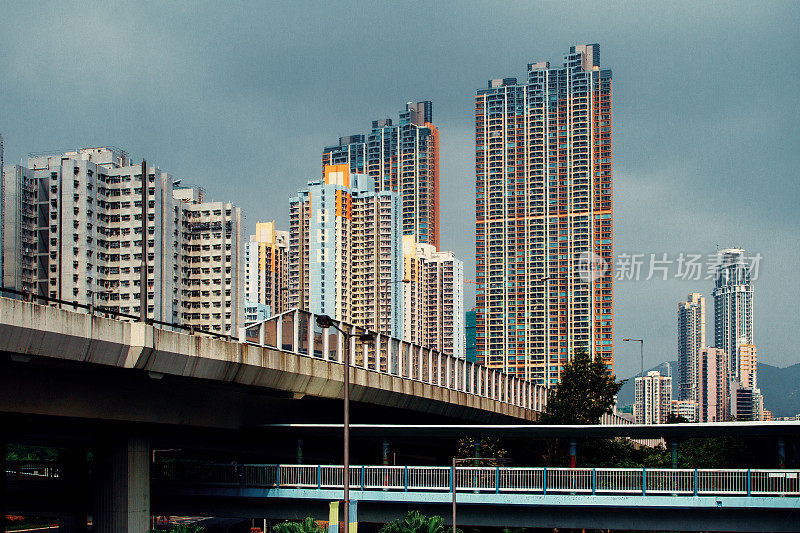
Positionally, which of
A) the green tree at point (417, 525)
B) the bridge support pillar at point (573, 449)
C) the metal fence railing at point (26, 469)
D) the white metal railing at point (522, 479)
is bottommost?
the metal fence railing at point (26, 469)

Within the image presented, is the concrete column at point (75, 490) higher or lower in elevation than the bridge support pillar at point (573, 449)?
lower

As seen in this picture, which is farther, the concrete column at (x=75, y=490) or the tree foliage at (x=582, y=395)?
the tree foliage at (x=582, y=395)

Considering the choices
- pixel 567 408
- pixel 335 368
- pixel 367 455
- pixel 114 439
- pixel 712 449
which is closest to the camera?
pixel 114 439

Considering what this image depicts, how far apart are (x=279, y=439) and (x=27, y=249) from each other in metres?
135

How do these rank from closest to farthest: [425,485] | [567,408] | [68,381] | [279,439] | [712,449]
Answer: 1. [68,381]
2. [425,485]
3. [279,439]
4. [712,449]
5. [567,408]

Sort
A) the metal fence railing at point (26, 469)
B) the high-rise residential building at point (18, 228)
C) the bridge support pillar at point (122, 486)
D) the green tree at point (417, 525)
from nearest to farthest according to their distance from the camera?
1. the green tree at point (417, 525)
2. the bridge support pillar at point (122, 486)
3. the metal fence railing at point (26, 469)
4. the high-rise residential building at point (18, 228)

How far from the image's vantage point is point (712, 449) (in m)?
65.2

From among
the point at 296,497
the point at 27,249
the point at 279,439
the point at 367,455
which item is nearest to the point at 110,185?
the point at 27,249

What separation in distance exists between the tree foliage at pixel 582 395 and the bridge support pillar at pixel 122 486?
45439 mm

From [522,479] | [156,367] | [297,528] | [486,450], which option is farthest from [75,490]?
[522,479]

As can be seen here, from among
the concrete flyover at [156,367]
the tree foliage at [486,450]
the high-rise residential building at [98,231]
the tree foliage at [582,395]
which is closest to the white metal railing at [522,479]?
the concrete flyover at [156,367]

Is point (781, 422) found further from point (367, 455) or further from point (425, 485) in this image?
point (367, 455)

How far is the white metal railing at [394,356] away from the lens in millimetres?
41219

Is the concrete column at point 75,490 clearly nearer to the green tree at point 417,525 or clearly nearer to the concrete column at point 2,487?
the concrete column at point 2,487
